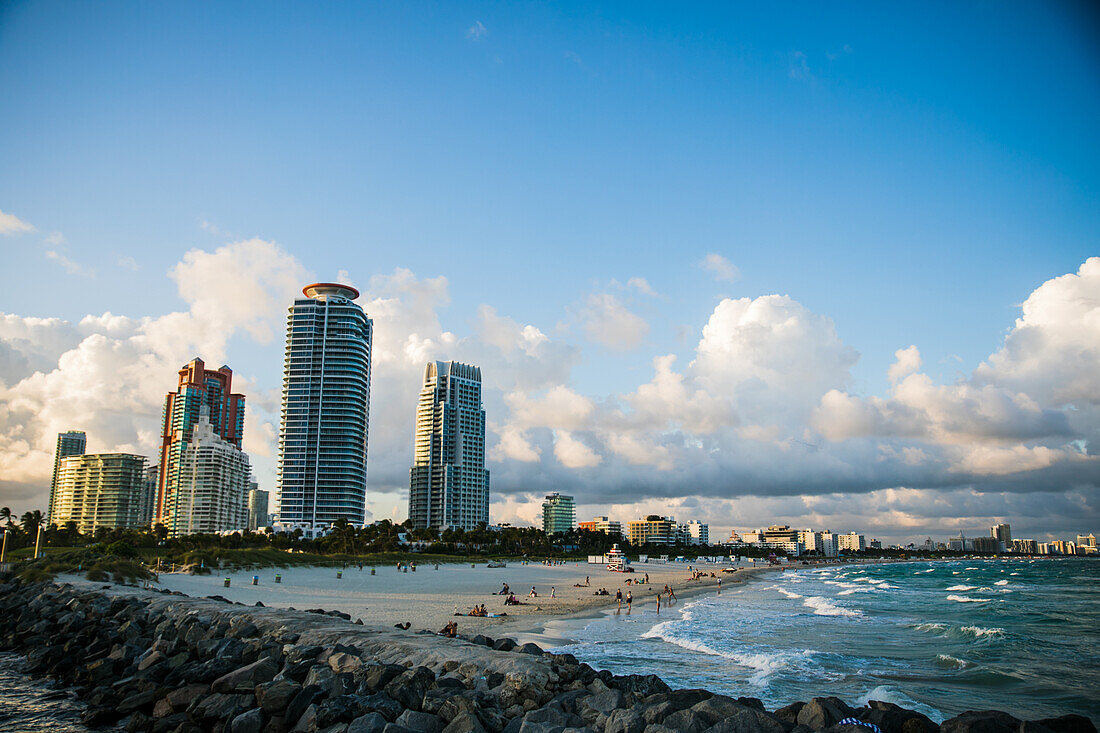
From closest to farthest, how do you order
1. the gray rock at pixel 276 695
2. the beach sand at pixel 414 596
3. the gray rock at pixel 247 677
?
the gray rock at pixel 276 695, the gray rock at pixel 247 677, the beach sand at pixel 414 596

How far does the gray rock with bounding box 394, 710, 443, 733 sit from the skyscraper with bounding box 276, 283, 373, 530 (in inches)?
5991

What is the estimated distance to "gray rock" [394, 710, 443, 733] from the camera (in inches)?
439

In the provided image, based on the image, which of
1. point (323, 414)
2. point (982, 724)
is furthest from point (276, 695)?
point (323, 414)

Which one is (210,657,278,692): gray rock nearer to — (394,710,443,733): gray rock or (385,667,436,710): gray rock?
(385,667,436,710): gray rock

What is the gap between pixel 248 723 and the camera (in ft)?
39.0

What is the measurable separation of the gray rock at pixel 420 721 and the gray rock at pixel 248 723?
9.05ft

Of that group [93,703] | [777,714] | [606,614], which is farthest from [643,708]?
[606,614]

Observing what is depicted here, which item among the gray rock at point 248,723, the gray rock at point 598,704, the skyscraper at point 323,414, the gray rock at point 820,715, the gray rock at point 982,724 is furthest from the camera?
the skyscraper at point 323,414

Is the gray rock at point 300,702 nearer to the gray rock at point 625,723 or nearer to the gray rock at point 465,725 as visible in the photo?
the gray rock at point 465,725

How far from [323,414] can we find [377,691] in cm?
15518

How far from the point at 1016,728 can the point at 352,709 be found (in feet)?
35.9

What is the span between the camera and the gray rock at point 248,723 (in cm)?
1183

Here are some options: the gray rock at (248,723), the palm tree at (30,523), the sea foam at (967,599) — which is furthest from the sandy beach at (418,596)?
the palm tree at (30,523)

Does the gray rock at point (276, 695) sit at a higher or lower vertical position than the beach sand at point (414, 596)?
higher
